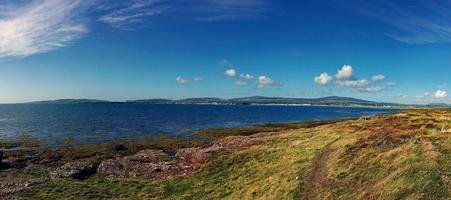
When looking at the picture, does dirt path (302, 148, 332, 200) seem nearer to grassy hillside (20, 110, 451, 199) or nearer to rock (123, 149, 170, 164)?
grassy hillside (20, 110, 451, 199)

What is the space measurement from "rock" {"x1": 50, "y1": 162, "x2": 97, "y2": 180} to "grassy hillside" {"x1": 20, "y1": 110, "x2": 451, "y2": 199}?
1.88 meters

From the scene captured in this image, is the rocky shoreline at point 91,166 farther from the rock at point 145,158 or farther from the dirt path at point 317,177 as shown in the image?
the dirt path at point 317,177

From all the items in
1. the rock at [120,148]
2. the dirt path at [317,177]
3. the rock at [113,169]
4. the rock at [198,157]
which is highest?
the dirt path at [317,177]

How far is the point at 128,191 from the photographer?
124 feet

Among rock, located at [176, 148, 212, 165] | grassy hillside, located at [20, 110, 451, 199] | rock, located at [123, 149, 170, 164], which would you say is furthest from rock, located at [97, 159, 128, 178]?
rock, located at [176, 148, 212, 165]

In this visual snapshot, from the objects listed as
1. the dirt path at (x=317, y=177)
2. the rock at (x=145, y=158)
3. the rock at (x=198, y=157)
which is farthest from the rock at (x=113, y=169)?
the dirt path at (x=317, y=177)

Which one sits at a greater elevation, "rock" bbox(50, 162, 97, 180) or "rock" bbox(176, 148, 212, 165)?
"rock" bbox(176, 148, 212, 165)

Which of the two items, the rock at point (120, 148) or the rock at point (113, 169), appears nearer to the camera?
the rock at point (113, 169)

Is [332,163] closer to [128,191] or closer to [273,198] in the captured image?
[273,198]

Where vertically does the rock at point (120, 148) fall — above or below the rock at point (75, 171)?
below

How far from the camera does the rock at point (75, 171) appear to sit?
43.6m

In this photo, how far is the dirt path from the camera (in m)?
31.0

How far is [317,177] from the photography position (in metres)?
34.4

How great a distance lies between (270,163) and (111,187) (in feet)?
60.4
